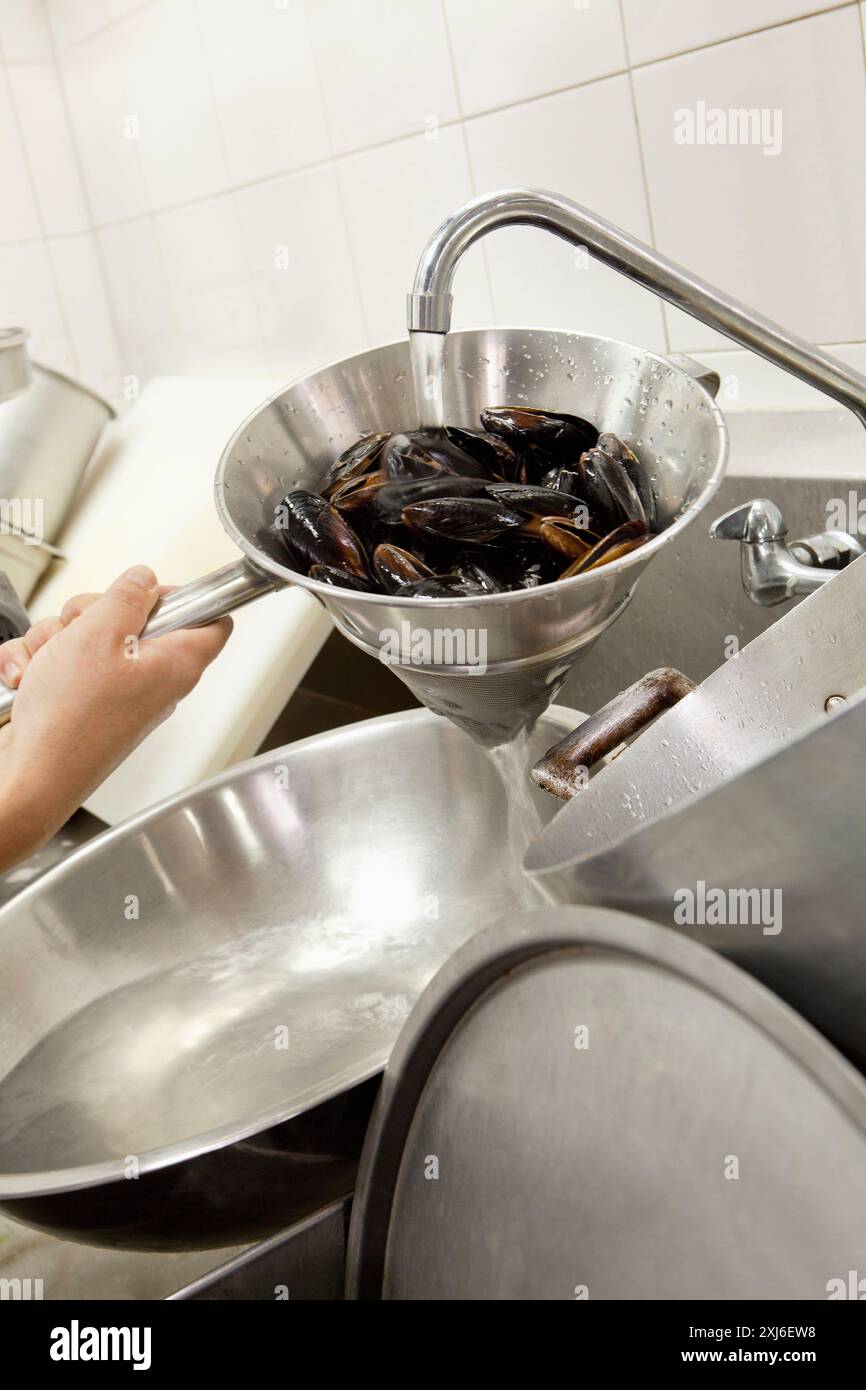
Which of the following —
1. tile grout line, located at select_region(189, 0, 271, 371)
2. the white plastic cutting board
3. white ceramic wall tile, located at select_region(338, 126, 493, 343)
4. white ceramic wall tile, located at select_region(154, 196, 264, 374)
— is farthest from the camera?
white ceramic wall tile, located at select_region(154, 196, 264, 374)

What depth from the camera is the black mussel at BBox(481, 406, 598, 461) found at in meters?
0.59

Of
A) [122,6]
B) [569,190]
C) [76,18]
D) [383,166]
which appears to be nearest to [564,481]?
[569,190]

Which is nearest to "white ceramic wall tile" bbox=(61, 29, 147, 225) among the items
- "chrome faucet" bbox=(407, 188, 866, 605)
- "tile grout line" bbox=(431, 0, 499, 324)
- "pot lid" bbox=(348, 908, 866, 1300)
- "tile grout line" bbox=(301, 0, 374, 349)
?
"tile grout line" bbox=(301, 0, 374, 349)

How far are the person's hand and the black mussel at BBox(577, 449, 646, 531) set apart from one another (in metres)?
0.29

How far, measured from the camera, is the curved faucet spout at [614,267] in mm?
511

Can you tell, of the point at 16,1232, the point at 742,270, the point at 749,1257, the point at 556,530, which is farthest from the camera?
the point at 742,270

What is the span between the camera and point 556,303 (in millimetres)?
1110

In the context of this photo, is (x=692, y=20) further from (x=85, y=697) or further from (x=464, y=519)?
(x=85, y=697)

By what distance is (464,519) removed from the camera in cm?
55

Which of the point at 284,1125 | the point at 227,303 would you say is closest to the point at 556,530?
the point at 284,1125

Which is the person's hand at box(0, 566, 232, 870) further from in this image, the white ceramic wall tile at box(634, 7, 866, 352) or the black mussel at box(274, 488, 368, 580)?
the white ceramic wall tile at box(634, 7, 866, 352)

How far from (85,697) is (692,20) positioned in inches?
26.2
